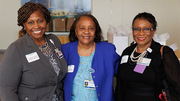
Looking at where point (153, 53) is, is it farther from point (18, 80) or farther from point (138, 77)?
point (18, 80)

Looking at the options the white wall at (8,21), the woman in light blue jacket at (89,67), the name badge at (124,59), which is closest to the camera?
the woman in light blue jacket at (89,67)

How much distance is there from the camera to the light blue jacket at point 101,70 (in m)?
1.68

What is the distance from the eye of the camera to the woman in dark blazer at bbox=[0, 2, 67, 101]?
1.34 metres

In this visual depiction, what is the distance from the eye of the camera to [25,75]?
141 cm

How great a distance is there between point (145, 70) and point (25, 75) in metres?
1.10

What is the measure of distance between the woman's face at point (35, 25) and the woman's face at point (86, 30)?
0.40 m

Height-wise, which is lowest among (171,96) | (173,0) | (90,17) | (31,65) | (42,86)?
(171,96)

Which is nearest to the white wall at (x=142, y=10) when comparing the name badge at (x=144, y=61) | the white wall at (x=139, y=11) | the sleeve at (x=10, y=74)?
the white wall at (x=139, y=11)

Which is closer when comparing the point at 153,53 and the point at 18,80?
the point at 18,80

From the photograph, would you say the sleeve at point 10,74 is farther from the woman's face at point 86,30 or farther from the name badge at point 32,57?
the woman's face at point 86,30

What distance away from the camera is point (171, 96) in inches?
59.7

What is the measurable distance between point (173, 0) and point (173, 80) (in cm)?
372

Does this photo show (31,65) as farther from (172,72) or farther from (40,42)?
(172,72)

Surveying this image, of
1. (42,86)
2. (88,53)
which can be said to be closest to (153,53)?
(88,53)
